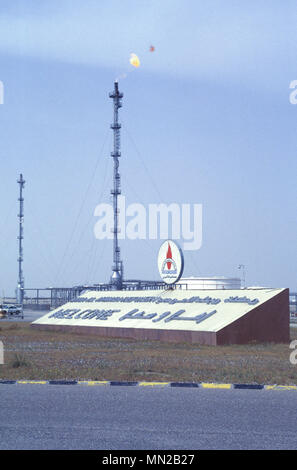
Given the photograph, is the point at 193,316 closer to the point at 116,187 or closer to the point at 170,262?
the point at 170,262

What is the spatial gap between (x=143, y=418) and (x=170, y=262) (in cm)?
2608

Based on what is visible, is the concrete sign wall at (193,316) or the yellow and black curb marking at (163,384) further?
the concrete sign wall at (193,316)

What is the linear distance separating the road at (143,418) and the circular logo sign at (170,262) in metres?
21.3

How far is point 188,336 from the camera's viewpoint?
99.3 ft

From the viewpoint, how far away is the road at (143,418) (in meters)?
9.69

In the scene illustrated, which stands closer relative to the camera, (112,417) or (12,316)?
(112,417)

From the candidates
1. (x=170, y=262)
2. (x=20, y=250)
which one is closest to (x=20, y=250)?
(x=20, y=250)

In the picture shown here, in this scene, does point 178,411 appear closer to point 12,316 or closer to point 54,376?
point 54,376

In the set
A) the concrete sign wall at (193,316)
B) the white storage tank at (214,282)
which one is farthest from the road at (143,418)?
the white storage tank at (214,282)

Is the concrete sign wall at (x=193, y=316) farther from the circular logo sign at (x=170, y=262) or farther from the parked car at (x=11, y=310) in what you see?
the parked car at (x=11, y=310)

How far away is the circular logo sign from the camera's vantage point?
37.2 meters

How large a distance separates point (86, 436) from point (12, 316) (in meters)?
60.0

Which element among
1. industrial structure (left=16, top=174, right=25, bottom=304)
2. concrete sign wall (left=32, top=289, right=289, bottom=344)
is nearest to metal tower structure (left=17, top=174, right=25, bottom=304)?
industrial structure (left=16, top=174, right=25, bottom=304)
